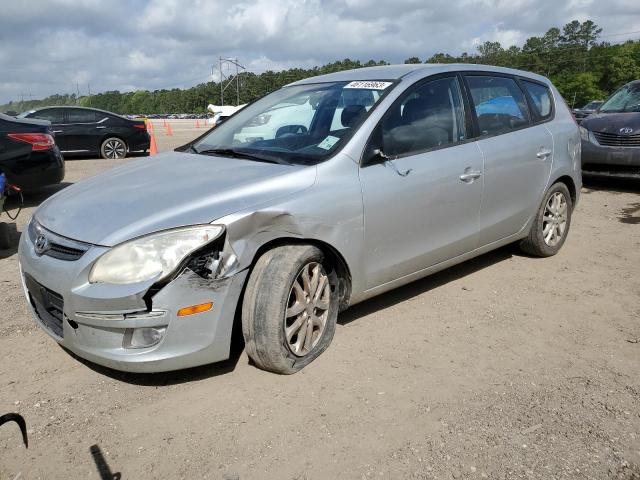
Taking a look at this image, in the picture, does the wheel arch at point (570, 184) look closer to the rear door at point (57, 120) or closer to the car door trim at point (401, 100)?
the car door trim at point (401, 100)

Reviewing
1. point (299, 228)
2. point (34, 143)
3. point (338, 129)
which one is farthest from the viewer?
point (34, 143)

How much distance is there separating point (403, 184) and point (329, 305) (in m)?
0.90

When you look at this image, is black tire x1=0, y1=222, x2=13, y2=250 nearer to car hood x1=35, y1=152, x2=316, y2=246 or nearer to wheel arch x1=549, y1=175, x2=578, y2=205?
car hood x1=35, y1=152, x2=316, y2=246

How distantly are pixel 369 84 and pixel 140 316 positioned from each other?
2206 mm

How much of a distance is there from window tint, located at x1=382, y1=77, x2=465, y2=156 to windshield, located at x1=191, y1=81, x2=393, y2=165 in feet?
0.59

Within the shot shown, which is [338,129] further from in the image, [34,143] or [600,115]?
[600,115]

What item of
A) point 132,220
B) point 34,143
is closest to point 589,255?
point 132,220

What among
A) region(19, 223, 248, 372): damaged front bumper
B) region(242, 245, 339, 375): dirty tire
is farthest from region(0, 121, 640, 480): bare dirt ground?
region(19, 223, 248, 372): damaged front bumper

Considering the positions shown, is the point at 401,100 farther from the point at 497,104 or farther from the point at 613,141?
the point at 613,141

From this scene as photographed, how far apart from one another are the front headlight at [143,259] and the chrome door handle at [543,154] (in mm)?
3209

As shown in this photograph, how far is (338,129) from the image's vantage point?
141 inches

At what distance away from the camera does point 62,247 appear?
2.86 metres

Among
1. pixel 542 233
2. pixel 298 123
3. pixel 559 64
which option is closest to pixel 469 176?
pixel 298 123

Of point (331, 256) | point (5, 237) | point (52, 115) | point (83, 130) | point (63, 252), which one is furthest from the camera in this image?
point (83, 130)
